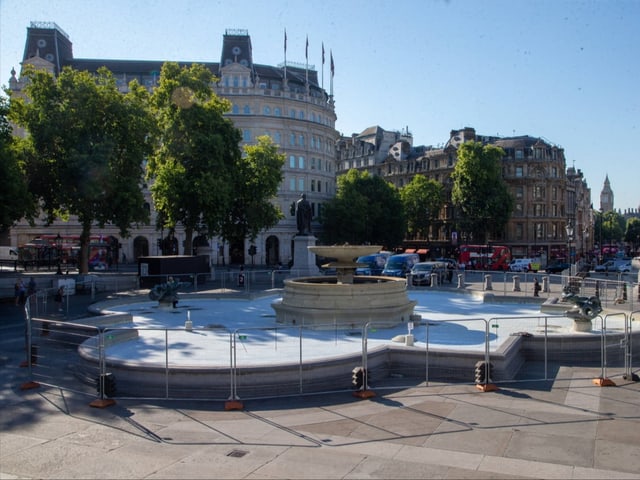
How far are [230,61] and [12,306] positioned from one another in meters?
45.8

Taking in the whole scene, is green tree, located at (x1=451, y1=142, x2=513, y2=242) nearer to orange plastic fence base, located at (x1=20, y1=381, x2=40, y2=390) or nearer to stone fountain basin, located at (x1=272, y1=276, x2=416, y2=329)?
stone fountain basin, located at (x1=272, y1=276, x2=416, y2=329)

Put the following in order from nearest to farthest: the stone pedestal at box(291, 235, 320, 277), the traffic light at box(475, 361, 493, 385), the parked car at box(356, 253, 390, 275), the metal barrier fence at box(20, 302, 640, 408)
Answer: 1. the metal barrier fence at box(20, 302, 640, 408)
2. the traffic light at box(475, 361, 493, 385)
3. the stone pedestal at box(291, 235, 320, 277)
4. the parked car at box(356, 253, 390, 275)

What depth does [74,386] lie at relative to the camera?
1227cm

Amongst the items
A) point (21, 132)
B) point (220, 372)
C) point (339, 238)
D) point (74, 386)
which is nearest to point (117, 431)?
point (220, 372)

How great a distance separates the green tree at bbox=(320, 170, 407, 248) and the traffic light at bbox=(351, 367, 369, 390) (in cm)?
4957

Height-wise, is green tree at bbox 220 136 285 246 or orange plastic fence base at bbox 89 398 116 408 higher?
green tree at bbox 220 136 285 246

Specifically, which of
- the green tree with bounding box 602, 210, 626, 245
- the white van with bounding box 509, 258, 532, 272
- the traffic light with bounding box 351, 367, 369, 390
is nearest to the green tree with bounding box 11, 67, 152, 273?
the traffic light with bounding box 351, 367, 369, 390

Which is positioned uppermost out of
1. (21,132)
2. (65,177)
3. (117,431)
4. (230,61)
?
(230,61)

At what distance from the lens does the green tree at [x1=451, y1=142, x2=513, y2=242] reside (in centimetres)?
6544

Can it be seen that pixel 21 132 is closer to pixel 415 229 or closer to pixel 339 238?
pixel 339 238

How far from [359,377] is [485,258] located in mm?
48543

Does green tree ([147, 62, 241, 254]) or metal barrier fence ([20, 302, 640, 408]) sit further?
green tree ([147, 62, 241, 254])

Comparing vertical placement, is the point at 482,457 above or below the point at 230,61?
below

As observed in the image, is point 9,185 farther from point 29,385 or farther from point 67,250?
point 67,250
